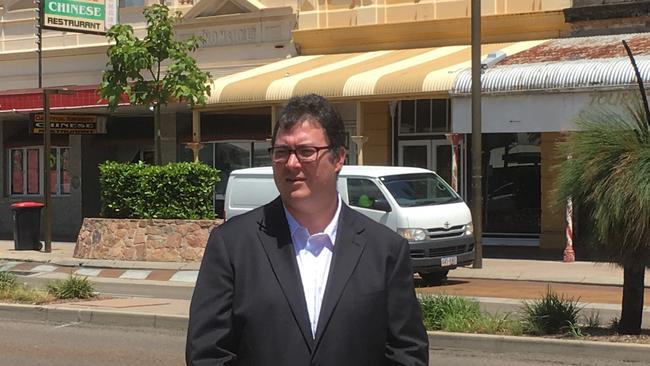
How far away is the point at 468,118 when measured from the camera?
19625 millimetres

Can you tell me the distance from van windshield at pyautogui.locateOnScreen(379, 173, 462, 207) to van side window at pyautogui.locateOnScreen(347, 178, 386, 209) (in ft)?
0.65

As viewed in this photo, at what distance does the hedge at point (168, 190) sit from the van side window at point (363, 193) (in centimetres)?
510

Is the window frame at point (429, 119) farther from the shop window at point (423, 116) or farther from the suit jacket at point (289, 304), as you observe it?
the suit jacket at point (289, 304)

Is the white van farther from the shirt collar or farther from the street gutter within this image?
the shirt collar

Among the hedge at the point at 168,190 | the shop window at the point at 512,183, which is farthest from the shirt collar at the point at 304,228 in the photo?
the shop window at the point at 512,183

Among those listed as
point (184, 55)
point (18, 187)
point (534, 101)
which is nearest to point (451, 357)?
point (534, 101)

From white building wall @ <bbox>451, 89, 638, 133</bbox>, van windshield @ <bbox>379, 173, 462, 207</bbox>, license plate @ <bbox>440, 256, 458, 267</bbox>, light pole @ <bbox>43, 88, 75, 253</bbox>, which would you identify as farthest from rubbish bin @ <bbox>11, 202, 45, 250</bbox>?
license plate @ <bbox>440, 256, 458, 267</bbox>

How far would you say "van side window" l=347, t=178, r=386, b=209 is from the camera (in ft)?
51.4

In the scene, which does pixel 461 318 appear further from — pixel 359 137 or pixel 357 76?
pixel 357 76

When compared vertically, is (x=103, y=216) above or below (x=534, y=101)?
below

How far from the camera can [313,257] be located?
3.10 m

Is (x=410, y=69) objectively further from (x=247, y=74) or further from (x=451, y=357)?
(x=451, y=357)

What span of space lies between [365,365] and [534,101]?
16433mm

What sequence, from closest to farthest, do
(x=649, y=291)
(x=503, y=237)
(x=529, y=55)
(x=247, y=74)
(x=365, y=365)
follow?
(x=365, y=365), (x=649, y=291), (x=529, y=55), (x=503, y=237), (x=247, y=74)
